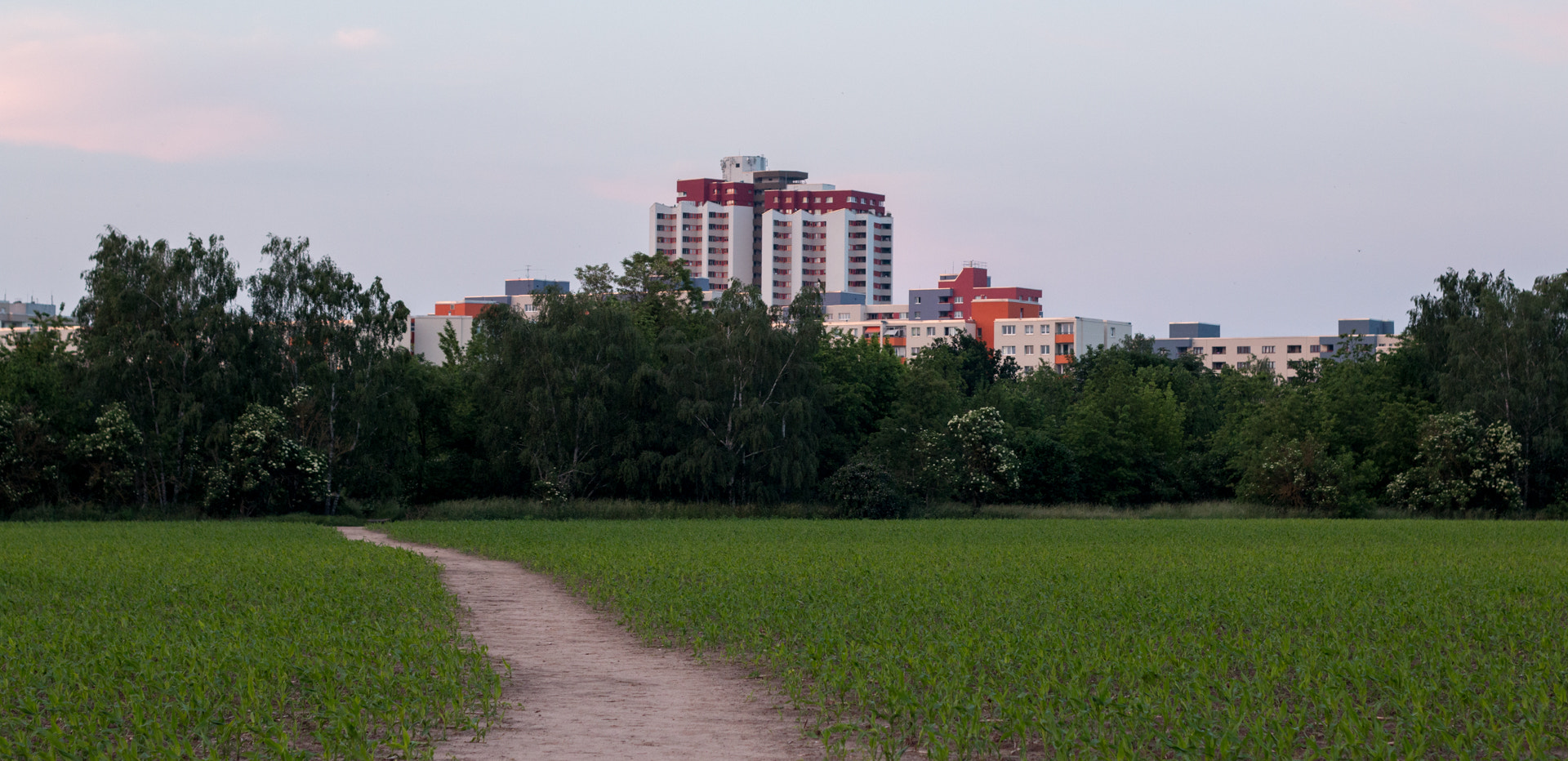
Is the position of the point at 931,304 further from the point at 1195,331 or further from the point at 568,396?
the point at 568,396

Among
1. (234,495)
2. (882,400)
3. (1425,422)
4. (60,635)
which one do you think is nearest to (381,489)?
(234,495)

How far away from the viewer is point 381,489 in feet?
184

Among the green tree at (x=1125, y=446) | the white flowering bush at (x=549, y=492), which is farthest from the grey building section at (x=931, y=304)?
the white flowering bush at (x=549, y=492)

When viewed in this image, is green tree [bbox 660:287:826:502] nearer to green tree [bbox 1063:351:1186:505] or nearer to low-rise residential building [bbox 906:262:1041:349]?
green tree [bbox 1063:351:1186:505]

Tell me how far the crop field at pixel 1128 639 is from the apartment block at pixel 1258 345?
493ft

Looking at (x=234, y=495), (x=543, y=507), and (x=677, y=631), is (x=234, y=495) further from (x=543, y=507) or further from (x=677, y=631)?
(x=677, y=631)

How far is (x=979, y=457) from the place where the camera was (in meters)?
62.1

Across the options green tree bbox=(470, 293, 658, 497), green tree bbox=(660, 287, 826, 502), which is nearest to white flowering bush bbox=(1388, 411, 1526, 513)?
green tree bbox=(660, 287, 826, 502)

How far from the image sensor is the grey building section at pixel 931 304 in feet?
614

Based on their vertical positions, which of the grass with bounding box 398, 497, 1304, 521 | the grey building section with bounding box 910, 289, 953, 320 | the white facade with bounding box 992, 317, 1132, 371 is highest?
the grey building section with bounding box 910, 289, 953, 320

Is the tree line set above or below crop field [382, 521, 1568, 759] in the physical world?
above

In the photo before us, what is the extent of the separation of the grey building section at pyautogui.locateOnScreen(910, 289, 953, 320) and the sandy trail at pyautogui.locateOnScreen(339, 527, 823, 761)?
169 meters

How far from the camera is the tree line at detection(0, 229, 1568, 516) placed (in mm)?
52719

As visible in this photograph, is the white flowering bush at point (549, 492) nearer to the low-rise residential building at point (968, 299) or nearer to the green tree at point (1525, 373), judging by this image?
the green tree at point (1525, 373)
